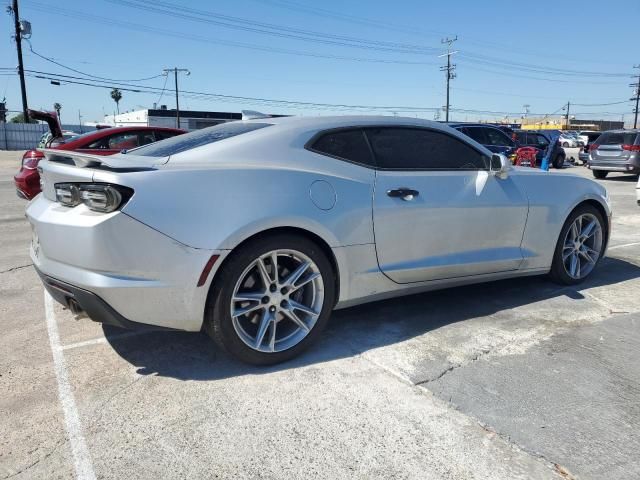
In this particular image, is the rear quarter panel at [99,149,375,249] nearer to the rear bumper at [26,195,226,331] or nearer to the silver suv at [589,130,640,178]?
the rear bumper at [26,195,226,331]

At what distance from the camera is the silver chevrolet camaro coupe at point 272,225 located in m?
2.80

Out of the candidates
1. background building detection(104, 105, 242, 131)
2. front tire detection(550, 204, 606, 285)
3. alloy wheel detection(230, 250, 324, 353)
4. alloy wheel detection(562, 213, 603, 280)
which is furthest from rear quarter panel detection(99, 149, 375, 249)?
background building detection(104, 105, 242, 131)

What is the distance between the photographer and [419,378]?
3.05 metres

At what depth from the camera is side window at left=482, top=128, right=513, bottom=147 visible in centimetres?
1667

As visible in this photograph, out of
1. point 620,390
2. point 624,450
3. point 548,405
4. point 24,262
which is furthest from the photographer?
point 24,262

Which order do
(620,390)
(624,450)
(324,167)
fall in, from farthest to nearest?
(324,167) → (620,390) → (624,450)

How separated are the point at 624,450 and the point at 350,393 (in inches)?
51.2

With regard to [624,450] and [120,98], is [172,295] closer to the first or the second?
[624,450]

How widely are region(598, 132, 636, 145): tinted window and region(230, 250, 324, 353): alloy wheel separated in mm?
16660

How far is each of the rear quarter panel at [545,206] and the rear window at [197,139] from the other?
219cm

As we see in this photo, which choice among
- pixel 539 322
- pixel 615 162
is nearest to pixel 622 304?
pixel 539 322

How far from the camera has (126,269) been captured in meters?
2.77

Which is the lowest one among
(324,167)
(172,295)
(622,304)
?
(622,304)

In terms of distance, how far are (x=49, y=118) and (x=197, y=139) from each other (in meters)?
6.78
